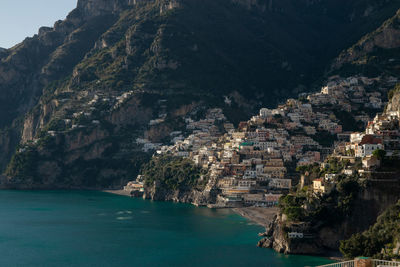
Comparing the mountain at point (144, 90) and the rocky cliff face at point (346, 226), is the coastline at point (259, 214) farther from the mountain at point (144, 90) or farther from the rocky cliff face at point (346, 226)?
the mountain at point (144, 90)

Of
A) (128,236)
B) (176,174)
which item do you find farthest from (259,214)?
(176,174)

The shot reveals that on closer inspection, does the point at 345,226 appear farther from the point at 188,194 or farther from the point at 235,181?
the point at 188,194

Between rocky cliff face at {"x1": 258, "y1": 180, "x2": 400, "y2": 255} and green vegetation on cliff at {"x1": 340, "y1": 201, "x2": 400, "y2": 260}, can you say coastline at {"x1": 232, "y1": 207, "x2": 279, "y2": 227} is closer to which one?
rocky cliff face at {"x1": 258, "y1": 180, "x2": 400, "y2": 255}

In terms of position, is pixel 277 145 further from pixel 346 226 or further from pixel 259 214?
pixel 346 226

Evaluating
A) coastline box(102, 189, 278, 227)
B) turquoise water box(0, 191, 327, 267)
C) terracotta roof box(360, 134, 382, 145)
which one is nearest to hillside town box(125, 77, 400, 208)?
coastline box(102, 189, 278, 227)

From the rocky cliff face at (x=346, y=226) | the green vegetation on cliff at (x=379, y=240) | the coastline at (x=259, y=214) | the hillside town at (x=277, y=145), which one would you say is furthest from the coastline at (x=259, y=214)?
the green vegetation on cliff at (x=379, y=240)

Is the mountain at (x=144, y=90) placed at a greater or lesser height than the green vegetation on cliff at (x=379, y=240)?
greater
